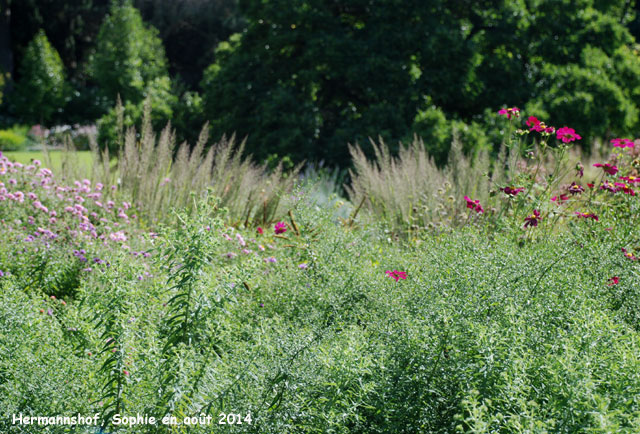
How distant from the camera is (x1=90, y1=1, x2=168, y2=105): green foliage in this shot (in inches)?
636

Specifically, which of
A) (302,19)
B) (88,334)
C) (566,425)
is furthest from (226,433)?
(302,19)

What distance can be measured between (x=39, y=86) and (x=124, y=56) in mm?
3518

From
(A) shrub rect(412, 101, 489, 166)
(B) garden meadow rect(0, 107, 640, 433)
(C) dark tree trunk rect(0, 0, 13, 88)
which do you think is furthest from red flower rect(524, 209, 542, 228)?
(C) dark tree trunk rect(0, 0, 13, 88)

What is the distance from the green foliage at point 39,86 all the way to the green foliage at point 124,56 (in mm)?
1946

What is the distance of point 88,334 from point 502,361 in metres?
1.74

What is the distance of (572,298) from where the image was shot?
2.47 meters

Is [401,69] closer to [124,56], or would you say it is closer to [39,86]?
[124,56]

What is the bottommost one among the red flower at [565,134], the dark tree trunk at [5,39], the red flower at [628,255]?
the dark tree trunk at [5,39]

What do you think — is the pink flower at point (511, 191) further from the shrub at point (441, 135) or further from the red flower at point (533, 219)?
the shrub at point (441, 135)

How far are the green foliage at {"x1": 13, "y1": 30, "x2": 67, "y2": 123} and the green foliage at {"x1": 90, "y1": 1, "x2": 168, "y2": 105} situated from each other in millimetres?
Answer: 1946

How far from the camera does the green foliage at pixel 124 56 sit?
53.0 feet

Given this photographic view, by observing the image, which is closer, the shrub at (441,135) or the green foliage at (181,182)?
the green foliage at (181,182)

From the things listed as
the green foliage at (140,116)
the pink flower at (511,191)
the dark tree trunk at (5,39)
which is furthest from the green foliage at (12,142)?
the pink flower at (511,191)

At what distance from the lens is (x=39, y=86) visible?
1802cm
